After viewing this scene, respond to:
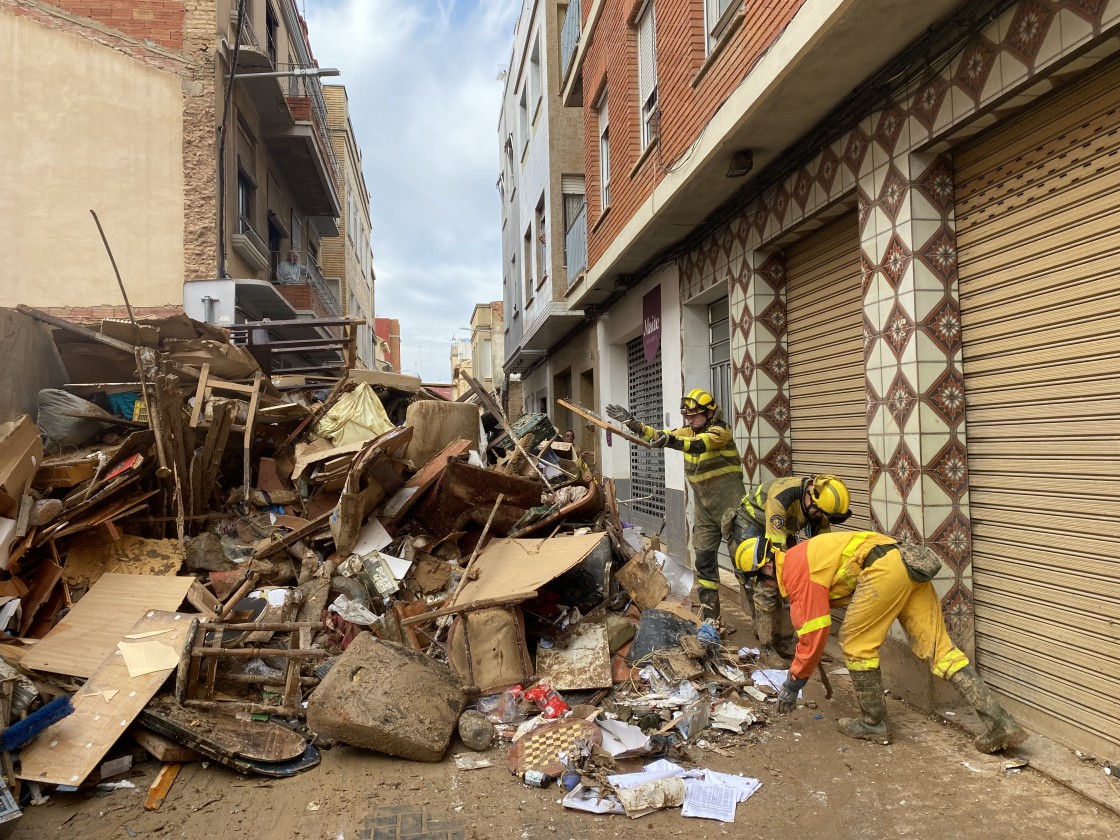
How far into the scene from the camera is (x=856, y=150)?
4.68 metres

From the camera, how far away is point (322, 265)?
23.4 m

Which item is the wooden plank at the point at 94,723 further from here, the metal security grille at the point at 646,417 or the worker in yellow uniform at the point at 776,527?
the metal security grille at the point at 646,417

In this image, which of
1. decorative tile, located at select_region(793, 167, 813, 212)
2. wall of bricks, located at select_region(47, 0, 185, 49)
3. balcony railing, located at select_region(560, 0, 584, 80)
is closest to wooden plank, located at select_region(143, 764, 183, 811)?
decorative tile, located at select_region(793, 167, 813, 212)

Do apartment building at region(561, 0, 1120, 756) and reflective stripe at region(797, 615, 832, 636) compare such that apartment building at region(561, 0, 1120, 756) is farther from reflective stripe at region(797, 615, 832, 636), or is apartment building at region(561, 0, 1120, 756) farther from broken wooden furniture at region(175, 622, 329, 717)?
broken wooden furniture at region(175, 622, 329, 717)

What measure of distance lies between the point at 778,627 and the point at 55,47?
510 inches

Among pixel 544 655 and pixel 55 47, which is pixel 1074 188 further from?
pixel 55 47

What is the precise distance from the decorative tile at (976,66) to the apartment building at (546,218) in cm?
747

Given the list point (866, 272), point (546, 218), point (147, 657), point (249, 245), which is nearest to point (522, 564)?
point (147, 657)

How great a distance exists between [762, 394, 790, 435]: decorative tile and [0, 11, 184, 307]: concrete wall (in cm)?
913

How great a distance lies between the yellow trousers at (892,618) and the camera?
134 inches

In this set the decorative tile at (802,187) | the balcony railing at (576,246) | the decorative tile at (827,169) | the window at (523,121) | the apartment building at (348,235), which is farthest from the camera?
the apartment building at (348,235)

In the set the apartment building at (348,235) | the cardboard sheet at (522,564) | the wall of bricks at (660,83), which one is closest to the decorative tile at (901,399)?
the cardboard sheet at (522,564)

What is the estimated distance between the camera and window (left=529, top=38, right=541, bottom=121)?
571 inches

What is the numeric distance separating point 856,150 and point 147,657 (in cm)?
544
